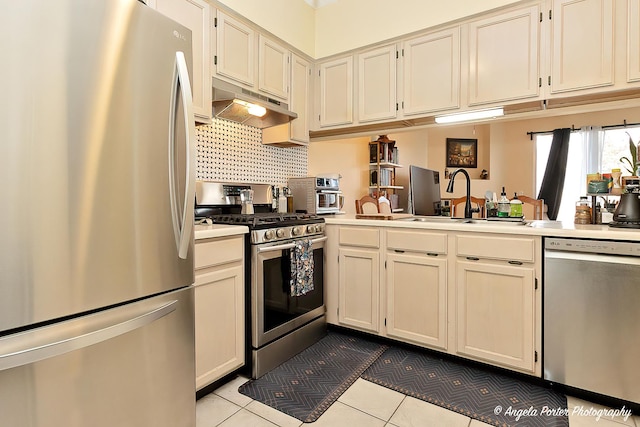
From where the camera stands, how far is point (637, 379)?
1.65 m

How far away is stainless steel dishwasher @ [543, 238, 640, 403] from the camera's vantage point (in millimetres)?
1658

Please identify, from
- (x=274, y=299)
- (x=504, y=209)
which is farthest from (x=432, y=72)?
(x=274, y=299)

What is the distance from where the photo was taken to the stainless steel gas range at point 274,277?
2004 mm

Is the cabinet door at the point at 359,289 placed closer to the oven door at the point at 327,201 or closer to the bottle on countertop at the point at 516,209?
the oven door at the point at 327,201

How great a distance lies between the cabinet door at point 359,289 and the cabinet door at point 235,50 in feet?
4.85

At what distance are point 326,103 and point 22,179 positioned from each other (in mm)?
2484

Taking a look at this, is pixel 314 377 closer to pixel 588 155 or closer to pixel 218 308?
pixel 218 308

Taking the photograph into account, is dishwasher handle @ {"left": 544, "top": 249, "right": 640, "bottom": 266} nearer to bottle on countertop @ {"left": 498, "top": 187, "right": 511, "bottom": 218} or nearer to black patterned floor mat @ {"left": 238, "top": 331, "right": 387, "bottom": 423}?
bottle on countertop @ {"left": 498, "top": 187, "right": 511, "bottom": 218}

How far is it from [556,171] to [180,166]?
5.24 meters

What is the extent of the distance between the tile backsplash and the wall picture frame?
332 cm

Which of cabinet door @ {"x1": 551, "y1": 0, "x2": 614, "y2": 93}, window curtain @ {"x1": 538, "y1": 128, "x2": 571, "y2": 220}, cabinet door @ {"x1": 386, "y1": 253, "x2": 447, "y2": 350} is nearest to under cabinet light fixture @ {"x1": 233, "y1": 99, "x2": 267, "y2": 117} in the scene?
cabinet door @ {"x1": 386, "y1": 253, "x2": 447, "y2": 350}

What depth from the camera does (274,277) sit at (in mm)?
2129

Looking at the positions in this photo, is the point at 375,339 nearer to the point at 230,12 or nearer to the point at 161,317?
the point at 161,317

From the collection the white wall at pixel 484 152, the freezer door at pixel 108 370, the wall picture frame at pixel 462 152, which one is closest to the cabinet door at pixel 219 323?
the freezer door at pixel 108 370
